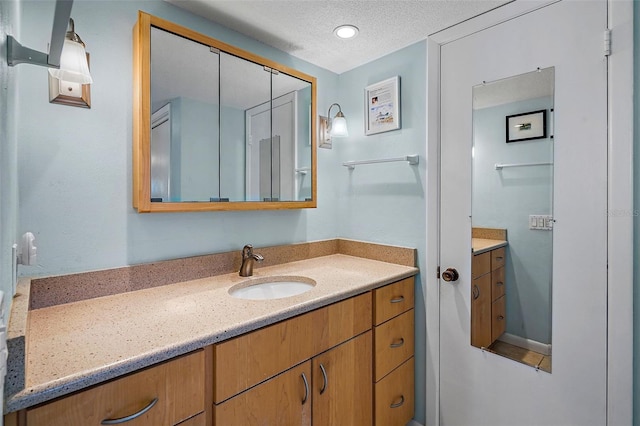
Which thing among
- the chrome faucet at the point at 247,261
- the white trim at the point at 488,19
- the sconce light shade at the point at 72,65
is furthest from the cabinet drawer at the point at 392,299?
the sconce light shade at the point at 72,65

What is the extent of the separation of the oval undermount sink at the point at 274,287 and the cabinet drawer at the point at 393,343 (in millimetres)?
418

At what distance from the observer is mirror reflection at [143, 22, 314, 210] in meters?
1.38

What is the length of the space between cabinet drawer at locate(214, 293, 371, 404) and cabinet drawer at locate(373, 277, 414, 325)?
3.9 inches

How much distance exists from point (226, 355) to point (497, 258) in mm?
1351

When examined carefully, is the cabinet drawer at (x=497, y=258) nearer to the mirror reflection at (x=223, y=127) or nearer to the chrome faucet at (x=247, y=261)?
the mirror reflection at (x=223, y=127)

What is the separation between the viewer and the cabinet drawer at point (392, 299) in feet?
5.08

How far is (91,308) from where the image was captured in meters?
1.16

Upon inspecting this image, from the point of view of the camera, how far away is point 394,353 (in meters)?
1.66

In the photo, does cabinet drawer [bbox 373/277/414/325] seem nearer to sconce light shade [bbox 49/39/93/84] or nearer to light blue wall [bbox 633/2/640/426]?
light blue wall [bbox 633/2/640/426]

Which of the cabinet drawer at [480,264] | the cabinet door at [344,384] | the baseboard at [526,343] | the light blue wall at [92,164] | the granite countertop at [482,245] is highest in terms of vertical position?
the light blue wall at [92,164]

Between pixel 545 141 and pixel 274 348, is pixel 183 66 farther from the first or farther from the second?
pixel 545 141

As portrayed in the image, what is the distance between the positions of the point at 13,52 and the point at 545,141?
186 centimetres

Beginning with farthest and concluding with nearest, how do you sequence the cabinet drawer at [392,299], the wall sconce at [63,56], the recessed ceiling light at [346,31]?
the recessed ceiling light at [346,31]
the cabinet drawer at [392,299]
the wall sconce at [63,56]

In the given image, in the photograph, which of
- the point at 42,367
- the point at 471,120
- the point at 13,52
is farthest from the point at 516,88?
the point at 42,367
